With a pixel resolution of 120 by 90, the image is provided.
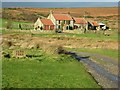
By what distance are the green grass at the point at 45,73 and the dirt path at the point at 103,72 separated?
121 centimetres

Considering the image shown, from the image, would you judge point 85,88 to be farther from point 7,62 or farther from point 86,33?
point 86,33

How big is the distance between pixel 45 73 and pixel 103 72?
8.30m

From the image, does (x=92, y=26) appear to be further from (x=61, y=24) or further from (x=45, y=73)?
(x=45, y=73)

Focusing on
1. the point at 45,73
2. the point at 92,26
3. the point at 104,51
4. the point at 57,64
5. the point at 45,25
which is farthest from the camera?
the point at 92,26

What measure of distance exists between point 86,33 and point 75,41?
14557mm

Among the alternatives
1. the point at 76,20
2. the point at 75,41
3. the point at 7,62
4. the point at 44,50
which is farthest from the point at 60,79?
the point at 76,20

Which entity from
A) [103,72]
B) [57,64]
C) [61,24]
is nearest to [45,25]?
[61,24]

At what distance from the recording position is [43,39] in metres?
72.4

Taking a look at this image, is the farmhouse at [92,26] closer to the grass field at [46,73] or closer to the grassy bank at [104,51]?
the grassy bank at [104,51]

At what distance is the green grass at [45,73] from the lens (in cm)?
3179

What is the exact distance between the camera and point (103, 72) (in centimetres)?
4228

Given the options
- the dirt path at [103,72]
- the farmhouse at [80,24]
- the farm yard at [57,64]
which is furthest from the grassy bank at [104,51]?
the farmhouse at [80,24]

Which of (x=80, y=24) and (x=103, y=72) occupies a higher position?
(x=80, y=24)

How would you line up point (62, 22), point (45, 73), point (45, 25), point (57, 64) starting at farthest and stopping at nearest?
point (62, 22)
point (45, 25)
point (57, 64)
point (45, 73)
